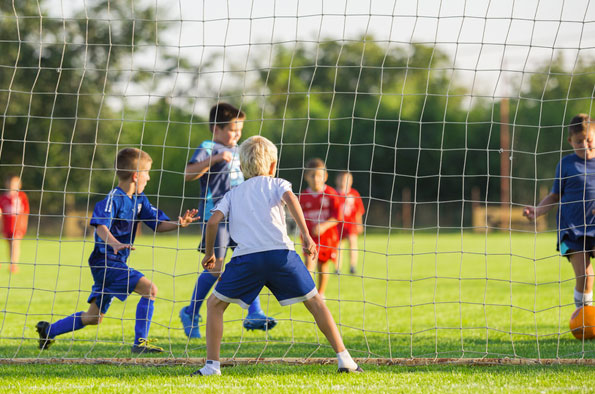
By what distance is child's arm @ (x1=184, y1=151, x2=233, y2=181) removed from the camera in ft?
17.4

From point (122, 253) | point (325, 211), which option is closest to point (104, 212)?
point (122, 253)

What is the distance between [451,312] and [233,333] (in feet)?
8.26

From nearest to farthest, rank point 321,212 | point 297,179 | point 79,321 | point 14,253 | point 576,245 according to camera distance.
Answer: point 79,321
point 576,245
point 321,212
point 14,253
point 297,179

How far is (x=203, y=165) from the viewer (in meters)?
5.41

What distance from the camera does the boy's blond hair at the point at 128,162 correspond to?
515cm

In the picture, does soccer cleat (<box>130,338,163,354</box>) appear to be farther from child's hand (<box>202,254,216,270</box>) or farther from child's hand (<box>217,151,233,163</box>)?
child's hand (<box>217,151,233,163</box>)

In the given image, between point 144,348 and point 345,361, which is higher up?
point 345,361

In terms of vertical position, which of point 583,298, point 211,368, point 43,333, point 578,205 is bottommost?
point 43,333

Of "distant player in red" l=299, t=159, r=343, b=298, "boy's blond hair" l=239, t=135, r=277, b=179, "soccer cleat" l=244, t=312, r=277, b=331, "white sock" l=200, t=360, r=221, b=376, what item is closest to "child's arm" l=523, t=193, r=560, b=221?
"soccer cleat" l=244, t=312, r=277, b=331

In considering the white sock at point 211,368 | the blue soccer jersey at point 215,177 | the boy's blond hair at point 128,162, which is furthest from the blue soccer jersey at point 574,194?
the boy's blond hair at point 128,162

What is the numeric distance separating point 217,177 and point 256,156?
1566mm

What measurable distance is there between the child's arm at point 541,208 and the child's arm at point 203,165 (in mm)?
2288

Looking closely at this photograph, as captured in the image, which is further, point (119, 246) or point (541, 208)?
point (541, 208)

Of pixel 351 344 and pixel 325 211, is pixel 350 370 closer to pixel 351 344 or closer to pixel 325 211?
pixel 351 344
